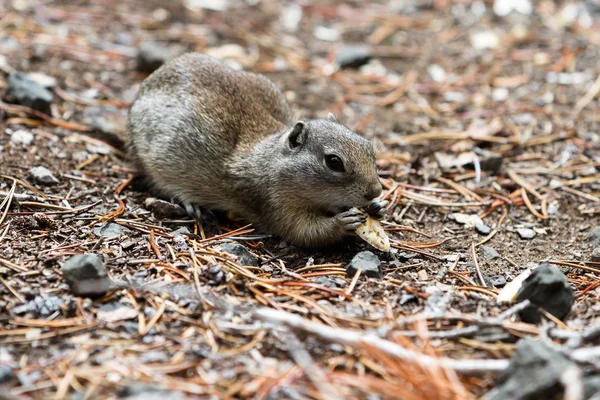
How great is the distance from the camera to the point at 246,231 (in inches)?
205

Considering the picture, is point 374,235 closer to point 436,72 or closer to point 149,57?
point 149,57

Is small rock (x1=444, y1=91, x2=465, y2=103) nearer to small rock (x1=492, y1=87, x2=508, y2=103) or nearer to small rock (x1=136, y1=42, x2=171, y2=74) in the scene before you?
small rock (x1=492, y1=87, x2=508, y2=103)

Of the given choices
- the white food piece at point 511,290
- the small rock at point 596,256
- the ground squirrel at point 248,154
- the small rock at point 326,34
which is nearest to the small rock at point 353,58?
the small rock at point 326,34

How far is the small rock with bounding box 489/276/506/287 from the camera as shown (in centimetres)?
457

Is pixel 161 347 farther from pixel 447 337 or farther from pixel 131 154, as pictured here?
pixel 131 154

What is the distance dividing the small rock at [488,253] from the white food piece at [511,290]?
394mm

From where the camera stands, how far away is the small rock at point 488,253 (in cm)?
498

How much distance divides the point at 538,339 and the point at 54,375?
2.50 metres

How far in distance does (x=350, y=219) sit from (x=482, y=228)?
3.97 feet

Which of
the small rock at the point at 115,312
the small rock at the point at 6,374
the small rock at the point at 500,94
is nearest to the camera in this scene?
the small rock at the point at 6,374

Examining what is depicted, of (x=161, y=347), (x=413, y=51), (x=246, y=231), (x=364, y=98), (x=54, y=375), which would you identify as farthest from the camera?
(x=413, y=51)

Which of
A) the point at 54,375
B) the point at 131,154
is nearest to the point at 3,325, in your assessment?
the point at 54,375

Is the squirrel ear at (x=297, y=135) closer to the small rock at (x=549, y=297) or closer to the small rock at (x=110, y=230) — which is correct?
the small rock at (x=110, y=230)

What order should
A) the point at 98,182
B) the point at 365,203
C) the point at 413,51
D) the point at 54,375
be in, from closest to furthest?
the point at 54,375 → the point at 365,203 → the point at 98,182 → the point at 413,51
